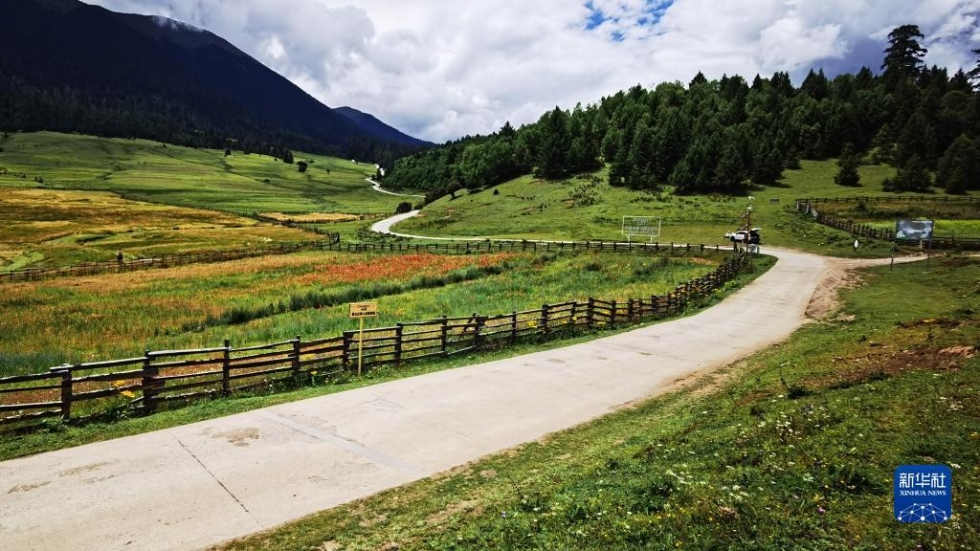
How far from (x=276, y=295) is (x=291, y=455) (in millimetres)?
28721

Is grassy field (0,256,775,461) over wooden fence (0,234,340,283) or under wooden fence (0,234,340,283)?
over

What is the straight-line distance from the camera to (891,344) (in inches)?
631

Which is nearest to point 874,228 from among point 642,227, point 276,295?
point 642,227

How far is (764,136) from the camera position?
104875 millimetres

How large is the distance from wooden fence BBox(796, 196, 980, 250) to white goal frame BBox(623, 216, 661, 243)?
22140mm

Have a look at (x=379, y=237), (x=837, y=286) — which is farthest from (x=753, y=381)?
(x=379, y=237)

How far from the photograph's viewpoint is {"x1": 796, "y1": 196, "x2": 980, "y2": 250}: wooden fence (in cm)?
5001

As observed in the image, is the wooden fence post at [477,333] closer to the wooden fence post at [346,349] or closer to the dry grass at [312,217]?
the wooden fence post at [346,349]

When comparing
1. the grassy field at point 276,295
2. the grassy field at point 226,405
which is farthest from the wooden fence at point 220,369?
the grassy field at point 276,295

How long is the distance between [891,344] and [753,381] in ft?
16.0

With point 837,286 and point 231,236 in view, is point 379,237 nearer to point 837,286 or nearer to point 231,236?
point 231,236

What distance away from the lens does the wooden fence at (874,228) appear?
50.0 metres

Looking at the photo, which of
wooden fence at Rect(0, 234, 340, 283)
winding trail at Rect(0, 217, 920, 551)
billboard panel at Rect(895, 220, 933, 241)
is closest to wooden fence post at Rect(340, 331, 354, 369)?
winding trail at Rect(0, 217, 920, 551)

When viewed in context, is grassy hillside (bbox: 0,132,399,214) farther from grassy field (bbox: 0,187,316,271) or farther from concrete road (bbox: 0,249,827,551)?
concrete road (bbox: 0,249,827,551)
